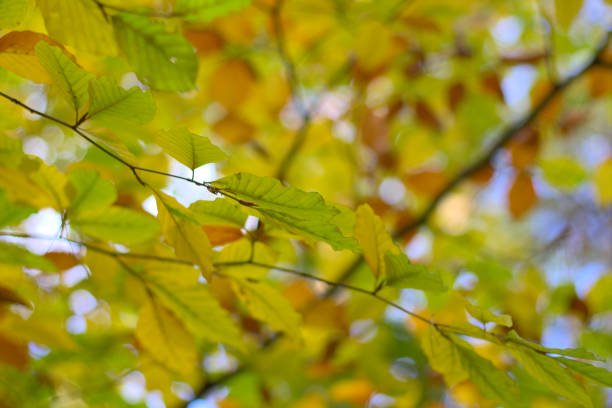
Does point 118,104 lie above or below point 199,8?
below

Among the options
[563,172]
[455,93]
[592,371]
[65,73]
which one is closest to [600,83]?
[563,172]

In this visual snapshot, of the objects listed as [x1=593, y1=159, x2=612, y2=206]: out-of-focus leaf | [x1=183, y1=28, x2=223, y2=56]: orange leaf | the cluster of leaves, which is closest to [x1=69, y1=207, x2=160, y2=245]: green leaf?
the cluster of leaves

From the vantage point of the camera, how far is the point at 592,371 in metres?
0.40

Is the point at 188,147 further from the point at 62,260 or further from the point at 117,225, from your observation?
the point at 62,260

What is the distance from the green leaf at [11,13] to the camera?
359mm

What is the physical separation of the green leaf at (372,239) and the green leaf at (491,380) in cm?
11

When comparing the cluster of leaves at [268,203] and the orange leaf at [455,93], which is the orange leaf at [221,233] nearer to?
the cluster of leaves at [268,203]

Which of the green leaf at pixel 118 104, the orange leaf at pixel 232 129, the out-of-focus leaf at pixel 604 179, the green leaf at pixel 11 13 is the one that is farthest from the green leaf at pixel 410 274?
the out-of-focus leaf at pixel 604 179

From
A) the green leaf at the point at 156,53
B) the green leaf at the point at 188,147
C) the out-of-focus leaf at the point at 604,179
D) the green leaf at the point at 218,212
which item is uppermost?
the out-of-focus leaf at the point at 604,179

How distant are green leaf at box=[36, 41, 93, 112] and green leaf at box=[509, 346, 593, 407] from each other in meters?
0.38

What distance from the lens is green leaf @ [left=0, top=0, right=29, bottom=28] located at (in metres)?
0.36

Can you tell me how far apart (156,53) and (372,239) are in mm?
259

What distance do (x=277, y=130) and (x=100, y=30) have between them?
870 mm

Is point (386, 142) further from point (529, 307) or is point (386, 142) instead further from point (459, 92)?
point (529, 307)
